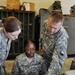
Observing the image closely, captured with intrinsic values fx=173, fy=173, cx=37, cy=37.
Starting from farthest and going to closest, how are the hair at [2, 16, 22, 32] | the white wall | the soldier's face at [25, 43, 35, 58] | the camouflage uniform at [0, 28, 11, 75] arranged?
the white wall
the soldier's face at [25, 43, 35, 58]
the camouflage uniform at [0, 28, 11, 75]
the hair at [2, 16, 22, 32]

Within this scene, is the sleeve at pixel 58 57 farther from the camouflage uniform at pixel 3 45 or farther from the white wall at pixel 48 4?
the white wall at pixel 48 4

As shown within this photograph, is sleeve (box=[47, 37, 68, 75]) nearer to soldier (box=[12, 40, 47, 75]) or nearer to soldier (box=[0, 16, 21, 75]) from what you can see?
soldier (box=[0, 16, 21, 75])

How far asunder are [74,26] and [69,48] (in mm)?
502

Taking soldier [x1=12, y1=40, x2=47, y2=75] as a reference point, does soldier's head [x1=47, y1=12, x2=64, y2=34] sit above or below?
above

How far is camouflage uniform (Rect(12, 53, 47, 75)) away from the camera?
2.08m

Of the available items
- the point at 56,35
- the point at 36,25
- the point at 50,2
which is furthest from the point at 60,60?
the point at 50,2

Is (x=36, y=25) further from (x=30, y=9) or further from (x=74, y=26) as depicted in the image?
(x=74, y=26)

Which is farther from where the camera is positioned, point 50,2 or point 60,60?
point 50,2

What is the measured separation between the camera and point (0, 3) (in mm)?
3770

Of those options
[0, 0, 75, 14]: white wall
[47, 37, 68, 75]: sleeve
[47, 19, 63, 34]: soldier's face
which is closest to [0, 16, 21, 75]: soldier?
[47, 19, 63, 34]: soldier's face

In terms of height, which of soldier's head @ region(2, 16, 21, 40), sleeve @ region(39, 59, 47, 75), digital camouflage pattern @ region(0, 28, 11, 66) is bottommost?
sleeve @ region(39, 59, 47, 75)

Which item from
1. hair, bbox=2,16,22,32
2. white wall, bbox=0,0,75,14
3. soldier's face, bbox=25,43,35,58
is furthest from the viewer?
white wall, bbox=0,0,75,14

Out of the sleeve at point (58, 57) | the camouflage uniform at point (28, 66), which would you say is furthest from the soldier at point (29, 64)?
the sleeve at point (58, 57)

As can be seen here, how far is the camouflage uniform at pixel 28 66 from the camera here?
6.82 ft
